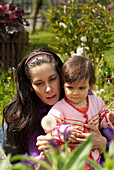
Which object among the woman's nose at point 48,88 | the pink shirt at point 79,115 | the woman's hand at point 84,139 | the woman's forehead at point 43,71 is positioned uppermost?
the woman's forehead at point 43,71

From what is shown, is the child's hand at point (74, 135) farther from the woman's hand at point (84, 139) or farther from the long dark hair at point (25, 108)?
the long dark hair at point (25, 108)

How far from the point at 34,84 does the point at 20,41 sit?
336 cm

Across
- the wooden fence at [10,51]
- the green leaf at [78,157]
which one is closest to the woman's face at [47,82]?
the green leaf at [78,157]

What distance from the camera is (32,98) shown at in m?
2.41

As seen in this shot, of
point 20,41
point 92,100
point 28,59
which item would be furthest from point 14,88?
point 92,100

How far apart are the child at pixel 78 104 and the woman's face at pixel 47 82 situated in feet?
0.34

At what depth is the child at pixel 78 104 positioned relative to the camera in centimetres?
191

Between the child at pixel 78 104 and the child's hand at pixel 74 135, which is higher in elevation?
the child at pixel 78 104

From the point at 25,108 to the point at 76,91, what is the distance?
2.00 ft

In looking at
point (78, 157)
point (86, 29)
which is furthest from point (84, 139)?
point (86, 29)

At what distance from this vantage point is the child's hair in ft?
6.23

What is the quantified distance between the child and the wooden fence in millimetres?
3321

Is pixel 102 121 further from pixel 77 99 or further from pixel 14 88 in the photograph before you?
pixel 14 88

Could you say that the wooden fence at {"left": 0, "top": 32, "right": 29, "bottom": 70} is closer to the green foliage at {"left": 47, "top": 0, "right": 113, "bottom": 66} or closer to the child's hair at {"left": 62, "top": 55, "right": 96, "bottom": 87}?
the green foliage at {"left": 47, "top": 0, "right": 113, "bottom": 66}
